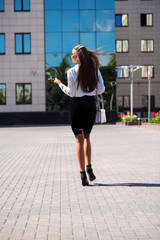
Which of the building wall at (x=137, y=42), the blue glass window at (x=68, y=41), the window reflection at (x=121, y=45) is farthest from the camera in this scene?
the window reflection at (x=121, y=45)

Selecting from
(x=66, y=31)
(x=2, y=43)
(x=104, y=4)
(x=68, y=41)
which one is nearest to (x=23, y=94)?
(x=2, y=43)

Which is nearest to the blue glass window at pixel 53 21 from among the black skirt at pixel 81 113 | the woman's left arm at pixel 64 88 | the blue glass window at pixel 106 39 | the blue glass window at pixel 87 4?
the blue glass window at pixel 87 4

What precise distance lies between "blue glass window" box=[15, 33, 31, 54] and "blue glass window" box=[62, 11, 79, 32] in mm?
3241

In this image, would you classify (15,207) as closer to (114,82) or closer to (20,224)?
(20,224)

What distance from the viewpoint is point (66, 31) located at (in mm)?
35562

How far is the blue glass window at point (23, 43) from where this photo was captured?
3509 cm

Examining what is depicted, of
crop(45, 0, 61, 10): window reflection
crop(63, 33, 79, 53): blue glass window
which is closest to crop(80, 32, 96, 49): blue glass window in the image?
crop(63, 33, 79, 53): blue glass window

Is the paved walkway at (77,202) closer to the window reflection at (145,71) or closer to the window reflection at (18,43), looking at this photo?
the window reflection at (18,43)

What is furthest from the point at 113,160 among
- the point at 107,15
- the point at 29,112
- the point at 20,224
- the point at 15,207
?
the point at 107,15

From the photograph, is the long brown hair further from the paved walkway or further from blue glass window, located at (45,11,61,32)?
blue glass window, located at (45,11,61,32)

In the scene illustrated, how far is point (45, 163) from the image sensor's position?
27.8 feet

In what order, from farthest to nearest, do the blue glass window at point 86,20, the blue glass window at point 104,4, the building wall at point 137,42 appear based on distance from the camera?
the building wall at point 137,42 → the blue glass window at point 104,4 → the blue glass window at point 86,20

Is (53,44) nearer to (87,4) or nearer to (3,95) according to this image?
(87,4)

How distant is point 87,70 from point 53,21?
101 ft
